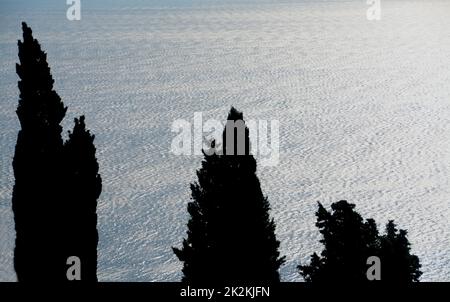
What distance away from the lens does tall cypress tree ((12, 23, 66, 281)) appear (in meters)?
18.9

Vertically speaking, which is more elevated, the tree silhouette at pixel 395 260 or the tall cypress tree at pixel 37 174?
the tall cypress tree at pixel 37 174

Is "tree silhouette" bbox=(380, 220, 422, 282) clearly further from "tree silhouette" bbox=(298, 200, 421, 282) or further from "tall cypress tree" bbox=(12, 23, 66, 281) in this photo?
"tall cypress tree" bbox=(12, 23, 66, 281)

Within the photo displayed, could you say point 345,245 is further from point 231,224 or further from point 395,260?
point 231,224

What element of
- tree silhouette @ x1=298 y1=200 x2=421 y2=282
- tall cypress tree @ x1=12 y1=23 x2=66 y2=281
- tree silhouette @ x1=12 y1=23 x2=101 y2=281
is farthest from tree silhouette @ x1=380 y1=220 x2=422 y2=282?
tall cypress tree @ x1=12 y1=23 x2=66 y2=281

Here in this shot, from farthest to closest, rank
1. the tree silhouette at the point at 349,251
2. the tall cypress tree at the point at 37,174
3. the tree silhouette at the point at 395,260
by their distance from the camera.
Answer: the tall cypress tree at the point at 37,174 < the tree silhouette at the point at 395,260 < the tree silhouette at the point at 349,251

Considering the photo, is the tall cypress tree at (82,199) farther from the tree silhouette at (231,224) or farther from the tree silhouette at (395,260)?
the tree silhouette at (395,260)

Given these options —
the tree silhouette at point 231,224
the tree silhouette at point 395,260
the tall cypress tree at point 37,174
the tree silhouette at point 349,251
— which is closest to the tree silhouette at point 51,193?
the tall cypress tree at point 37,174

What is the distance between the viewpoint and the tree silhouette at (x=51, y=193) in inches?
734

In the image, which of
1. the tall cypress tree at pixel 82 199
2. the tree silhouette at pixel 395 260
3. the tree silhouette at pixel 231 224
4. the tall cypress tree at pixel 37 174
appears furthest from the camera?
the tall cypress tree at pixel 37 174

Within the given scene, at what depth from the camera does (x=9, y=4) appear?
156500mm

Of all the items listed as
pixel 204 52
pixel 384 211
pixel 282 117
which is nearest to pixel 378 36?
pixel 204 52

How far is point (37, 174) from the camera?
19531mm
